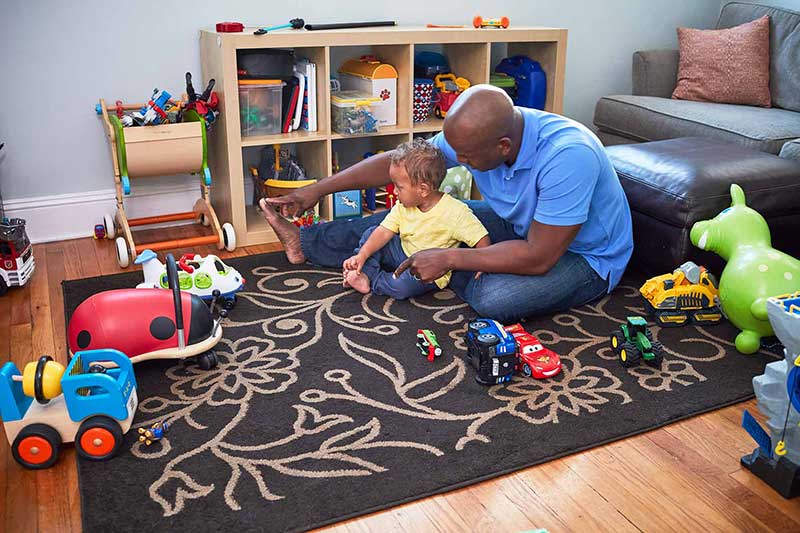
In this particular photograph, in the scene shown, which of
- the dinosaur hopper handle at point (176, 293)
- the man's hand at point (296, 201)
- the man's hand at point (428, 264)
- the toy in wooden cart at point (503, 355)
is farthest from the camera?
the man's hand at point (296, 201)

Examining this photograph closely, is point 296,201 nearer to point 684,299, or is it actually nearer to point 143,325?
point 143,325

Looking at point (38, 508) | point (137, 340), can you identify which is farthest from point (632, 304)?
point (38, 508)

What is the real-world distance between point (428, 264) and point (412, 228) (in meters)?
0.26

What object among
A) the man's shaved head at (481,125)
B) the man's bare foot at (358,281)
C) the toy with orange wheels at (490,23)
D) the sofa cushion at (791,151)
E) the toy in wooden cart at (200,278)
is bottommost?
the man's bare foot at (358,281)

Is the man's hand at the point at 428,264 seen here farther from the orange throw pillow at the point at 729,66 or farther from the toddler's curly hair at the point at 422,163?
the orange throw pillow at the point at 729,66

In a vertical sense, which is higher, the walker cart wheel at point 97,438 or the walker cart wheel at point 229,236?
the walker cart wheel at point 229,236

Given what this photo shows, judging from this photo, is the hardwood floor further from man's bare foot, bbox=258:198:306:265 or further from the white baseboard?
the white baseboard

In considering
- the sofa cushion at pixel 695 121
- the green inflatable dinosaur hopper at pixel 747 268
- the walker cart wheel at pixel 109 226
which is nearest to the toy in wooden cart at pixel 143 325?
the walker cart wheel at pixel 109 226

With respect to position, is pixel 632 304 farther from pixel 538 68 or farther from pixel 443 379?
pixel 538 68

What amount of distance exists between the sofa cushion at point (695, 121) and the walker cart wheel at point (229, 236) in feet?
6.40

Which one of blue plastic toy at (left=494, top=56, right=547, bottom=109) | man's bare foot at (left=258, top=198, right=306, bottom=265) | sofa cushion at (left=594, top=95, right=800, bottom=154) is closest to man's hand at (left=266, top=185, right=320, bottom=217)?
man's bare foot at (left=258, top=198, right=306, bottom=265)

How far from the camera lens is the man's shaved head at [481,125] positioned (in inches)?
80.7

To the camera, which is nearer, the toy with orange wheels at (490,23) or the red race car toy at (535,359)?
the red race car toy at (535,359)

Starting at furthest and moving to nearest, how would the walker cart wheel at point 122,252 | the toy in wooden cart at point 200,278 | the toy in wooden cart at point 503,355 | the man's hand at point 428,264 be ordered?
the walker cart wheel at point 122,252 < the toy in wooden cart at point 200,278 < the man's hand at point 428,264 < the toy in wooden cart at point 503,355
